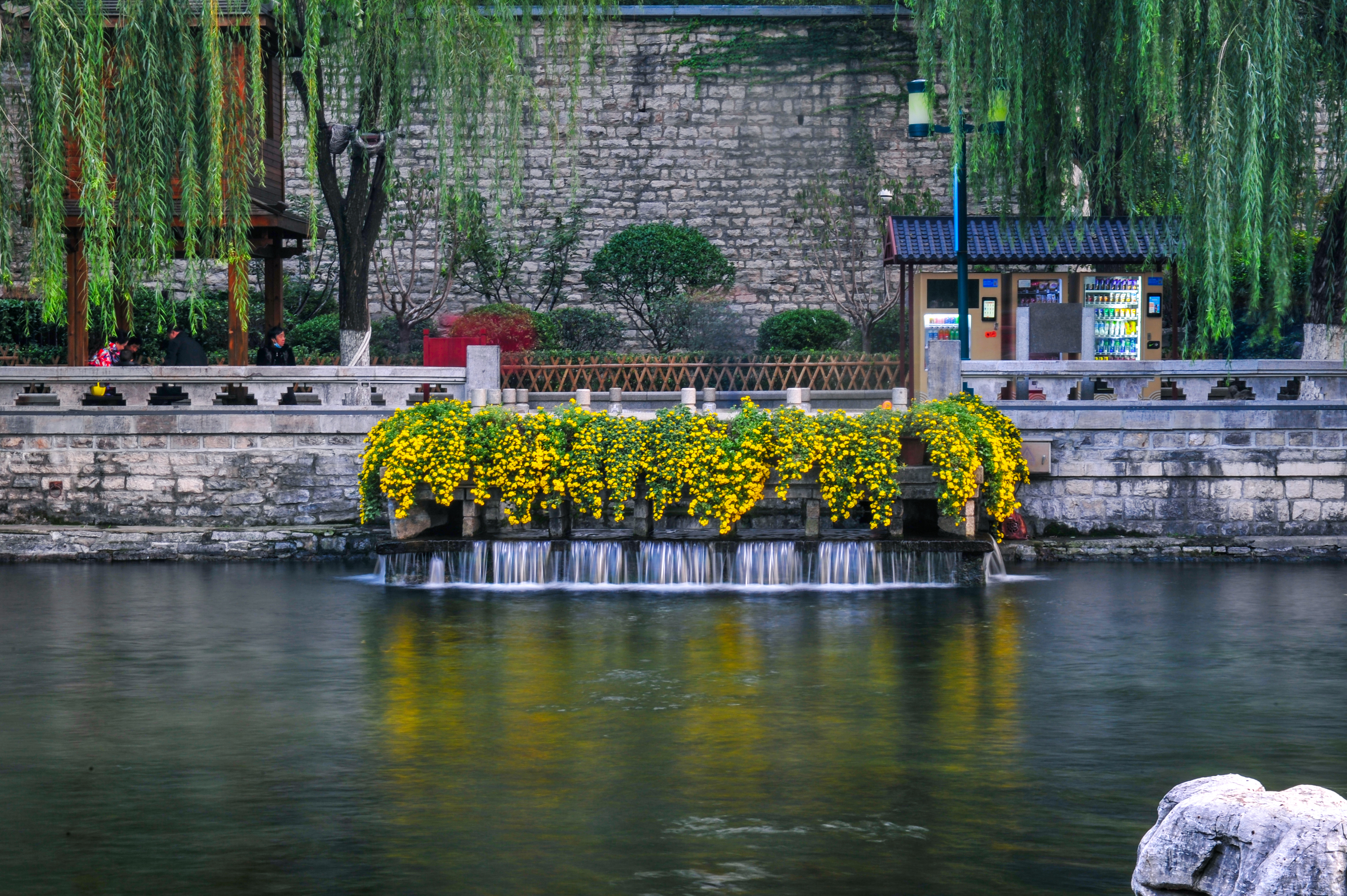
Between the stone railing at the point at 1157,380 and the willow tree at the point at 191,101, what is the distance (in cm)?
656

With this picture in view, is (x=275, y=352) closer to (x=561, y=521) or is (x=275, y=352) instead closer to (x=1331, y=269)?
(x=561, y=521)

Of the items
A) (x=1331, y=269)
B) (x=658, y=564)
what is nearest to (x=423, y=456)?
(x=658, y=564)

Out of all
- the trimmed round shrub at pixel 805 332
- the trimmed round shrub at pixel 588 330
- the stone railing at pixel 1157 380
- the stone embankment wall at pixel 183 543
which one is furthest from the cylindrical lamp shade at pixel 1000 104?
the trimmed round shrub at pixel 588 330

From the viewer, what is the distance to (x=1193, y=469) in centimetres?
1834

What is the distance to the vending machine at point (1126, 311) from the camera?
25.2 meters

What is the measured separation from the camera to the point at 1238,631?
552 inches

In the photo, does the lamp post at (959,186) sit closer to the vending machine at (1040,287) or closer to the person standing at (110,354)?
the vending machine at (1040,287)

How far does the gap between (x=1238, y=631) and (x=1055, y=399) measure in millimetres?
5324

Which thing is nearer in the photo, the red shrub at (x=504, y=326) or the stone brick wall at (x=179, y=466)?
the stone brick wall at (x=179, y=466)

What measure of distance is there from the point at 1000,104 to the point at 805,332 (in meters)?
12.3

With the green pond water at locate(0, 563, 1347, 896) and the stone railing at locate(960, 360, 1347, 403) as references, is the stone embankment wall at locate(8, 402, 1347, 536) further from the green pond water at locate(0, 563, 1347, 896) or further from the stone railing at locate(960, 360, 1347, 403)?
the green pond water at locate(0, 563, 1347, 896)

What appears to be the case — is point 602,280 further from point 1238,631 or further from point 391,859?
point 391,859

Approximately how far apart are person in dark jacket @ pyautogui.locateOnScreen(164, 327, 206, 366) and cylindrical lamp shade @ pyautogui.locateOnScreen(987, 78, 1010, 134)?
10.5m

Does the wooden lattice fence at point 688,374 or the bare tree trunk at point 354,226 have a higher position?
the bare tree trunk at point 354,226
